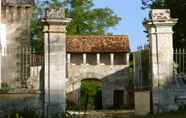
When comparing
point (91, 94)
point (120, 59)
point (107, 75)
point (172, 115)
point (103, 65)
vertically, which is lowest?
point (91, 94)

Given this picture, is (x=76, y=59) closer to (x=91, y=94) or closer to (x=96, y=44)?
(x=96, y=44)

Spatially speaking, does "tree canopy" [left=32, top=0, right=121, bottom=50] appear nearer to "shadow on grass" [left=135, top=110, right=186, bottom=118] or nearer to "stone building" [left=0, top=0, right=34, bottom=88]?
"stone building" [left=0, top=0, right=34, bottom=88]

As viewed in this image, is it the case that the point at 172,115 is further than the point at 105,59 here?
No

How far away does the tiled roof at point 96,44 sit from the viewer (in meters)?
39.1

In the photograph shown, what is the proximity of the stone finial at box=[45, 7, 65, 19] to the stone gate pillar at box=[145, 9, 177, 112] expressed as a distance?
2.98 meters

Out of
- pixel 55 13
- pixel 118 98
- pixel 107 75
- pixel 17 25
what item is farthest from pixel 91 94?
pixel 55 13

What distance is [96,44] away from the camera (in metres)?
39.6

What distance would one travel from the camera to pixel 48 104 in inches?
596

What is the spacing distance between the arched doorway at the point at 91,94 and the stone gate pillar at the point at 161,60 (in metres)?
18.8

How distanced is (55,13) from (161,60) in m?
3.90

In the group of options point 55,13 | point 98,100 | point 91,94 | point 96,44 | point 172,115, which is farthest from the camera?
point 96,44

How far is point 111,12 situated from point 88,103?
16.1 m

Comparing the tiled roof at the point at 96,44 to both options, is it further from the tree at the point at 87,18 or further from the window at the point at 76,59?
the tree at the point at 87,18

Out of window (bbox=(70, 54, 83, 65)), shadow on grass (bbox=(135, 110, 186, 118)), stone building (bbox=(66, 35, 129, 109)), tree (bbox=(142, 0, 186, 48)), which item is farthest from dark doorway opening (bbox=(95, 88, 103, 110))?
shadow on grass (bbox=(135, 110, 186, 118))
